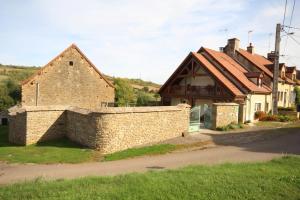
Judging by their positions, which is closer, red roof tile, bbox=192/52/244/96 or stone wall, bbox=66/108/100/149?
stone wall, bbox=66/108/100/149

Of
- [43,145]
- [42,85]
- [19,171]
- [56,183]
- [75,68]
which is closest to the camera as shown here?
[56,183]

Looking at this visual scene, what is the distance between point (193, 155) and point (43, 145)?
10.1 meters

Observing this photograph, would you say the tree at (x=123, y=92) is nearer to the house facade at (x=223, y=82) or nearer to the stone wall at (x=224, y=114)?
the house facade at (x=223, y=82)

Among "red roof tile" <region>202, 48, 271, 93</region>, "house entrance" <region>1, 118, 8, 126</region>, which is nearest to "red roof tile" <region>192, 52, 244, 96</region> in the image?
"red roof tile" <region>202, 48, 271, 93</region>

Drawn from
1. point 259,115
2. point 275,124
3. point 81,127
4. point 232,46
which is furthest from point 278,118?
point 81,127

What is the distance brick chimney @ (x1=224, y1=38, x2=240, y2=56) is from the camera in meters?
35.7

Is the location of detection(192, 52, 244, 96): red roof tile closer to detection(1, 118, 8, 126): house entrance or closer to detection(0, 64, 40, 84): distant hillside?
detection(1, 118, 8, 126): house entrance

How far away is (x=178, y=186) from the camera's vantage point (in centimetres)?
924

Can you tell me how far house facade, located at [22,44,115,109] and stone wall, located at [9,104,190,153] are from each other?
4370mm

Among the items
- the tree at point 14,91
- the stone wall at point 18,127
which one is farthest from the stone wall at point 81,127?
the tree at point 14,91

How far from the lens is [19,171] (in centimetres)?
1355

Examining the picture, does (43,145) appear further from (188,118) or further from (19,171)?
(188,118)

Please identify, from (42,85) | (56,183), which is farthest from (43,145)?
(56,183)

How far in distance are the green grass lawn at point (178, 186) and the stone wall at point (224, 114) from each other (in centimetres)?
1277
